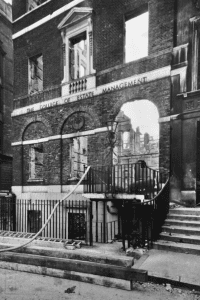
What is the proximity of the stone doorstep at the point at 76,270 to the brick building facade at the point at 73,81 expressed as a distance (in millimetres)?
5302

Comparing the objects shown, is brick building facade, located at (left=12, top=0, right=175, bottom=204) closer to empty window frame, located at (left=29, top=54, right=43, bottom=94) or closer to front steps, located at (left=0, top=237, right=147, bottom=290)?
empty window frame, located at (left=29, top=54, right=43, bottom=94)

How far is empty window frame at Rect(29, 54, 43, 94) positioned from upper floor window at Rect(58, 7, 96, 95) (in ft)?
6.99

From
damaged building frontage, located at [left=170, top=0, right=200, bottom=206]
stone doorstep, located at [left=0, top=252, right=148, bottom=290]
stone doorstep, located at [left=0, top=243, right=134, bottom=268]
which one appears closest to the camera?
stone doorstep, located at [left=0, top=252, right=148, bottom=290]

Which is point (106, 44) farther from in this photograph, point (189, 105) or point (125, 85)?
point (189, 105)

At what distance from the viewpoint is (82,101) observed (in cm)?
1117

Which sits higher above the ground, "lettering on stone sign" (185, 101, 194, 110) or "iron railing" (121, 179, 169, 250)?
"lettering on stone sign" (185, 101, 194, 110)

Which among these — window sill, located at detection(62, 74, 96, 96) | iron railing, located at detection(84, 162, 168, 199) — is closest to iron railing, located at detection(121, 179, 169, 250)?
iron railing, located at detection(84, 162, 168, 199)

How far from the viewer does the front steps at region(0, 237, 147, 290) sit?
4.18 meters

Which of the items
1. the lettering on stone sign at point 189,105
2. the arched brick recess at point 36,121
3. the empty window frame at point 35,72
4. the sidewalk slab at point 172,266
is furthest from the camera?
the empty window frame at point 35,72

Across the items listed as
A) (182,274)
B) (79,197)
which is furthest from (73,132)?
(182,274)

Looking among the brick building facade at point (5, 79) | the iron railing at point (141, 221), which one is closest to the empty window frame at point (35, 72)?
the brick building facade at point (5, 79)

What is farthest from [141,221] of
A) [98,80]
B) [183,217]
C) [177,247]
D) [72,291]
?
[98,80]

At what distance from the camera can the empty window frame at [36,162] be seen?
12.9 metres

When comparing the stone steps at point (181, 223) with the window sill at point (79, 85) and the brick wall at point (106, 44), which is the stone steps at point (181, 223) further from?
the window sill at point (79, 85)
